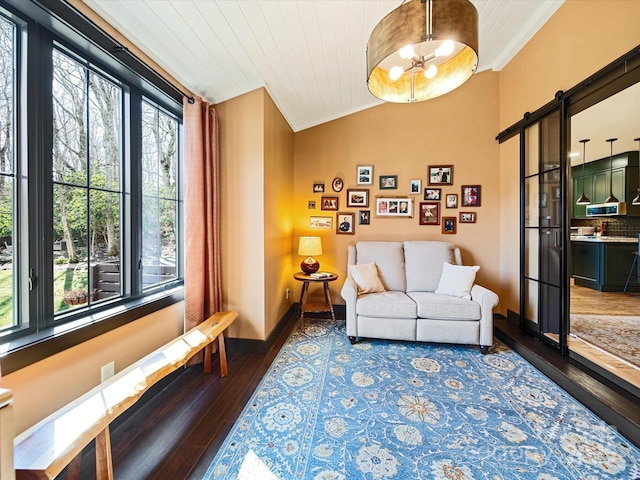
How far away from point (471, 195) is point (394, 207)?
40.2 inches

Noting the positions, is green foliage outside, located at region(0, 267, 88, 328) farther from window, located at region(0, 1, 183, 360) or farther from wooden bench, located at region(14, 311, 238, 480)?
wooden bench, located at region(14, 311, 238, 480)

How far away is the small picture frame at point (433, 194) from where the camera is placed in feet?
Result: 12.3

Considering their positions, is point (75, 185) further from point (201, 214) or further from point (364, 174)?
point (364, 174)

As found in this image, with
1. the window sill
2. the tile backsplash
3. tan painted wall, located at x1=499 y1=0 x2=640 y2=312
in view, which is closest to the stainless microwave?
the tile backsplash

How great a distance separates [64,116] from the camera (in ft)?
5.29

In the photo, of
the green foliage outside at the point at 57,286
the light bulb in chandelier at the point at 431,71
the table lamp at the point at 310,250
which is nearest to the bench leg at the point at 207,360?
the green foliage outside at the point at 57,286

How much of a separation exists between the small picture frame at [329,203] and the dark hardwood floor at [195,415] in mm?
2205

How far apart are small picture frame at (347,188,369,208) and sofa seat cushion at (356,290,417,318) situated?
1.46 meters

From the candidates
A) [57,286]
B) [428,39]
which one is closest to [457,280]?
[428,39]

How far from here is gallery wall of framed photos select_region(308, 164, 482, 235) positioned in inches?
146

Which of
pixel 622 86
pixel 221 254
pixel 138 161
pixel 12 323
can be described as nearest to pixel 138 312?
pixel 12 323

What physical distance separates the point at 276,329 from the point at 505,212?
10.6 ft

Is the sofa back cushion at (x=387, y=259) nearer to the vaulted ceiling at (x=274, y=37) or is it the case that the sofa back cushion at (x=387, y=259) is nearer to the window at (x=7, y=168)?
the vaulted ceiling at (x=274, y=37)

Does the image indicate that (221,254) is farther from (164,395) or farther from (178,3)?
(178,3)
